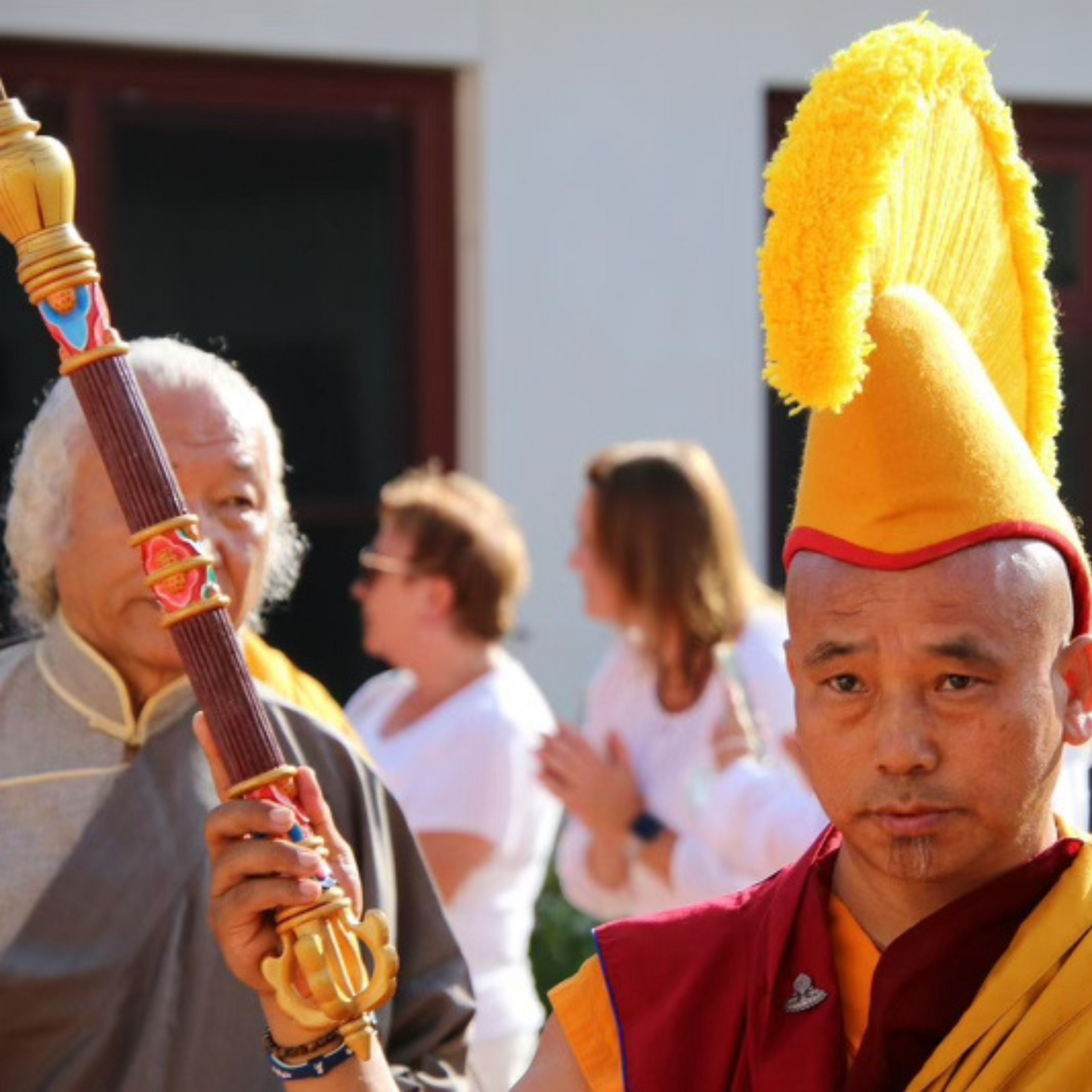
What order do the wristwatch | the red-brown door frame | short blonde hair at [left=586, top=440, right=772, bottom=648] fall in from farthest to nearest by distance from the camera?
the red-brown door frame → short blonde hair at [left=586, top=440, right=772, bottom=648] → the wristwatch

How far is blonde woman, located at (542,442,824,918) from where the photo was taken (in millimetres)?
4527

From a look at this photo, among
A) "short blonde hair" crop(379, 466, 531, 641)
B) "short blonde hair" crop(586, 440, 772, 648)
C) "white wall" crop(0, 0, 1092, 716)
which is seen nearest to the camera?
"short blonde hair" crop(586, 440, 772, 648)

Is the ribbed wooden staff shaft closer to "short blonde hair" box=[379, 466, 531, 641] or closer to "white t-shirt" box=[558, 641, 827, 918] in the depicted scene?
"white t-shirt" box=[558, 641, 827, 918]

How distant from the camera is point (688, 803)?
462cm

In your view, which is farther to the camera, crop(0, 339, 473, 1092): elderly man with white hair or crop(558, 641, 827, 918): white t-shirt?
crop(558, 641, 827, 918): white t-shirt

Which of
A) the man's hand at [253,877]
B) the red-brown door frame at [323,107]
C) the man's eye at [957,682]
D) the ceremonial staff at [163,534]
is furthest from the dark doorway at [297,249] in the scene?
the man's eye at [957,682]

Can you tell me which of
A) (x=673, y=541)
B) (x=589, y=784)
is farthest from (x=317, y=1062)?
(x=673, y=541)

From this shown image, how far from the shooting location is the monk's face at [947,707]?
2.15m

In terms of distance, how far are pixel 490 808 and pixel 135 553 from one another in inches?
75.0

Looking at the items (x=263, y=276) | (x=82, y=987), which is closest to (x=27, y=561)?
(x=82, y=987)

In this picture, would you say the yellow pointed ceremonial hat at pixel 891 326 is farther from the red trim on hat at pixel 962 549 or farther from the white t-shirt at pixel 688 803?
the white t-shirt at pixel 688 803

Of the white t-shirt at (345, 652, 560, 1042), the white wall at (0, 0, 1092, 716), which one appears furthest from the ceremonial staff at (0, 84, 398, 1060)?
the white wall at (0, 0, 1092, 716)

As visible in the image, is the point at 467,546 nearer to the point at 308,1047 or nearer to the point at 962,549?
the point at 308,1047

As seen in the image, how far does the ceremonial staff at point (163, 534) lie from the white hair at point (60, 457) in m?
0.63
